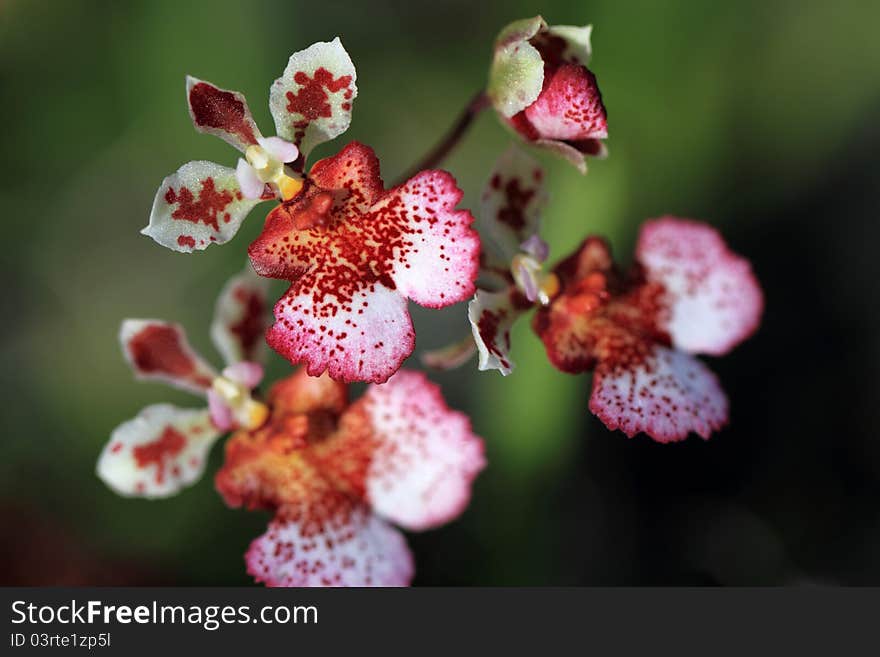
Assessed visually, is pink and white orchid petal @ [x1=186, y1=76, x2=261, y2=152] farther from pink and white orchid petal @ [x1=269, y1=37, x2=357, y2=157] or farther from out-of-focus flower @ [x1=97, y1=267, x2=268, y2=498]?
out-of-focus flower @ [x1=97, y1=267, x2=268, y2=498]

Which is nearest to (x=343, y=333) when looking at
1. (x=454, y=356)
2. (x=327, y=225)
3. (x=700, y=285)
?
(x=327, y=225)

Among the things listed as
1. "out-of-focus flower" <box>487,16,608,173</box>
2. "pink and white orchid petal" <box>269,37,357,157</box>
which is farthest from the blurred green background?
"pink and white orchid petal" <box>269,37,357,157</box>

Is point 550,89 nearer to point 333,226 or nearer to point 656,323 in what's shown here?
point 333,226

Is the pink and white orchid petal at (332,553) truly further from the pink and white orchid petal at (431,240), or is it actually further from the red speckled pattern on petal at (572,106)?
the red speckled pattern on petal at (572,106)

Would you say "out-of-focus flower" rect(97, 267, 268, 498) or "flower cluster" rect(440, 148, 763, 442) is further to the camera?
"out-of-focus flower" rect(97, 267, 268, 498)

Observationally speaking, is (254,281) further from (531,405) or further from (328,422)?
(531,405)

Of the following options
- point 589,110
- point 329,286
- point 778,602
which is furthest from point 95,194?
point 778,602

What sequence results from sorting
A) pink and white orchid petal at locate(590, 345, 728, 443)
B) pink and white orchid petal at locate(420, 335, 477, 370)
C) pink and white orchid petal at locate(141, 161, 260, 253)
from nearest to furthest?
pink and white orchid petal at locate(141, 161, 260, 253) → pink and white orchid petal at locate(590, 345, 728, 443) → pink and white orchid petal at locate(420, 335, 477, 370)
